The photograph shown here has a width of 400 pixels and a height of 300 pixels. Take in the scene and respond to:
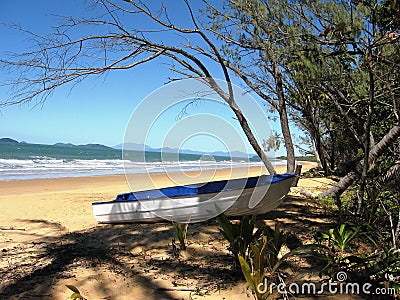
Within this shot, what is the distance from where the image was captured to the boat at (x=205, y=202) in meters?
4.75

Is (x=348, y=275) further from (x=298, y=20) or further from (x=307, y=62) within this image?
(x=298, y=20)

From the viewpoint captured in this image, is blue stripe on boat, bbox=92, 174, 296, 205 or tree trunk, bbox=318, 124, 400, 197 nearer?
tree trunk, bbox=318, 124, 400, 197

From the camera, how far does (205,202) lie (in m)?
4.77

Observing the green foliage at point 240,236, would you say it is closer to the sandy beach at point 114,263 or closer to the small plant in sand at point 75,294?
the sandy beach at point 114,263

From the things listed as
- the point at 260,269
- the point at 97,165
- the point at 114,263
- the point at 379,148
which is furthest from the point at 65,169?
the point at 260,269

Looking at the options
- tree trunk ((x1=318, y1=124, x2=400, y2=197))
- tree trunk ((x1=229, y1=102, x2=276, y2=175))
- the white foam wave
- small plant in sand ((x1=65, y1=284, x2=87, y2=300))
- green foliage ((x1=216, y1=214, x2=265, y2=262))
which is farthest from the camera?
the white foam wave

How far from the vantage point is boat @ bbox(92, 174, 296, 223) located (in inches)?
187

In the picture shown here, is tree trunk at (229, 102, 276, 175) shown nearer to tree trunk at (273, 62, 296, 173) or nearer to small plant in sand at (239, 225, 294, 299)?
tree trunk at (273, 62, 296, 173)

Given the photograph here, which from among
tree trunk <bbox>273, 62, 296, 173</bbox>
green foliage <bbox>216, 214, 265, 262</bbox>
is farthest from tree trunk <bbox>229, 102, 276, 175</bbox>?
green foliage <bbox>216, 214, 265, 262</bbox>

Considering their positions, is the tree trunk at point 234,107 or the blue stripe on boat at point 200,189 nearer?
the blue stripe on boat at point 200,189

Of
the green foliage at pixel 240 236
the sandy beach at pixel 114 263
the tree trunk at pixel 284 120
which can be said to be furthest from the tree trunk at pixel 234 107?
the green foliage at pixel 240 236

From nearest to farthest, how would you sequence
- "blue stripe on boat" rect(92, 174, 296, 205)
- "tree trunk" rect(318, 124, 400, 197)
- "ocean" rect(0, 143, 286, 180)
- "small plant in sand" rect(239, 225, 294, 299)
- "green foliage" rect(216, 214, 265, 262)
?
"small plant in sand" rect(239, 225, 294, 299) → "green foliage" rect(216, 214, 265, 262) → "tree trunk" rect(318, 124, 400, 197) → "blue stripe on boat" rect(92, 174, 296, 205) → "ocean" rect(0, 143, 286, 180)

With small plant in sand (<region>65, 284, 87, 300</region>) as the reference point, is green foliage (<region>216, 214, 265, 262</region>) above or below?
above

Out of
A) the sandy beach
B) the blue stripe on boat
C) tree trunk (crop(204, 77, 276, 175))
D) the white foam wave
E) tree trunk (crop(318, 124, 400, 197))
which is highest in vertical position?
tree trunk (crop(204, 77, 276, 175))
